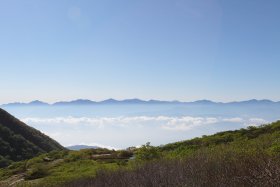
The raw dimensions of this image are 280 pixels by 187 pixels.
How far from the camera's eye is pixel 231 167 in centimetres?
1024

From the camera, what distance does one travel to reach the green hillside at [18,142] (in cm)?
9252

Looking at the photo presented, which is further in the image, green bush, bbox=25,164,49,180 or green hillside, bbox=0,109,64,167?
green hillside, bbox=0,109,64,167

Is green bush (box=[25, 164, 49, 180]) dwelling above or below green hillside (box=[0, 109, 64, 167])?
below

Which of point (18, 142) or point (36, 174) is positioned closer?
point (36, 174)

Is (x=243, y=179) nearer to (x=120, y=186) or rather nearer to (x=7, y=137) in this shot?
(x=120, y=186)

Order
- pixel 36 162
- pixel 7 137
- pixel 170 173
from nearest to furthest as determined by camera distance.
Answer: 1. pixel 170 173
2. pixel 36 162
3. pixel 7 137

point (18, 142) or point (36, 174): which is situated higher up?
point (18, 142)

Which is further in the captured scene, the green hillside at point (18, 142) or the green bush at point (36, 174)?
the green hillside at point (18, 142)

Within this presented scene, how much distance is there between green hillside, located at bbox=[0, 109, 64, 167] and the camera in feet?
304

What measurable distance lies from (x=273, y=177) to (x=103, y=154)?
23.5 meters

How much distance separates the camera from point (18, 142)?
332ft

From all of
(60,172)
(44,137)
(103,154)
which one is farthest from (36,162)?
(44,137)

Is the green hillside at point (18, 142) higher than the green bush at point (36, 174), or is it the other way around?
the green hillside at point (18, 142)

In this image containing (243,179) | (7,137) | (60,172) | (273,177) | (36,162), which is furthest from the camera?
(7,137)
